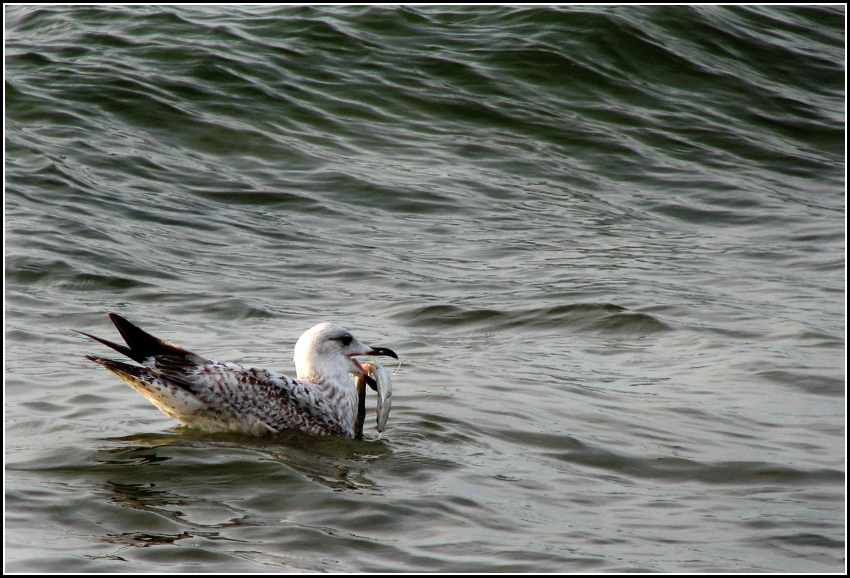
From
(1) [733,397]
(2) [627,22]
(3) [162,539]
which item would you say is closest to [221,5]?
(2) [627,22]

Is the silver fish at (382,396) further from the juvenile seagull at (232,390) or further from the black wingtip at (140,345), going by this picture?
the black wingtip at (140,345)

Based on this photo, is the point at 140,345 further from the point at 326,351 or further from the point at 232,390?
the point at 326,351

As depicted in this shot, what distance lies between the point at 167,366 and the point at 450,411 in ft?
5.61

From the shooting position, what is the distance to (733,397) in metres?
7.14

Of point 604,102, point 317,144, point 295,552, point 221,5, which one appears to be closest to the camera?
point 295,552

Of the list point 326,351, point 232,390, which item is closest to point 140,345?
point 232,390

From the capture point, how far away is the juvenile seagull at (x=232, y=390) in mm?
6336

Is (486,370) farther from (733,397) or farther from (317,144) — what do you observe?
(317,144)

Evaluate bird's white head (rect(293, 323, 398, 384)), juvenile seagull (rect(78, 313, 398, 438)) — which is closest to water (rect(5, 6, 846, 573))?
juvenile seagull (rect(78, 313, 398, 438))

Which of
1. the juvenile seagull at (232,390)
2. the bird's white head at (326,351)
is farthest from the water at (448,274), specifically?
the bird's white head at (326,351)

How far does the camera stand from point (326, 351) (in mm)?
7051

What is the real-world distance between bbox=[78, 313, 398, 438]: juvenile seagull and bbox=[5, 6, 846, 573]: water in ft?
0.55

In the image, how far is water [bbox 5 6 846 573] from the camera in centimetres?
519

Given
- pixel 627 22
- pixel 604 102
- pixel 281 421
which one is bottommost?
pixel 281 421
